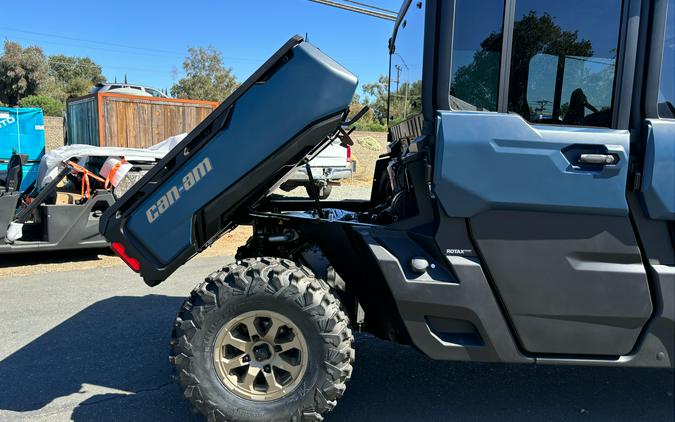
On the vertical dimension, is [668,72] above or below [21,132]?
above

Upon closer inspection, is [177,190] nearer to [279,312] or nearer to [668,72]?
[279,312]

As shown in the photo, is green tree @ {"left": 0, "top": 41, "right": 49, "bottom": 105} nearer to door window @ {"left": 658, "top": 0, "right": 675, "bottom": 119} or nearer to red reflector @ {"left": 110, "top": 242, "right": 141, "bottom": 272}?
red reflector @ {"left": 110, "top": 242, "right": 141, "bottom": 272}

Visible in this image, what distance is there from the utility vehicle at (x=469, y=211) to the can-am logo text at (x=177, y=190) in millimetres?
13

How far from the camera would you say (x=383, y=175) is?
162 inches

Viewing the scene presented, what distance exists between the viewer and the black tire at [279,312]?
8.64ft

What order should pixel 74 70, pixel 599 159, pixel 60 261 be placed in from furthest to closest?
pixel 74 70, pixel 60 261, pixel 599 159

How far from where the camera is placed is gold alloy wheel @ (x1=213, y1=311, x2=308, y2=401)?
2686 mm

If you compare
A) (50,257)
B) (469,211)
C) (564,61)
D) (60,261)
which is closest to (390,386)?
(469,211)

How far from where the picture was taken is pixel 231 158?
8.67ft

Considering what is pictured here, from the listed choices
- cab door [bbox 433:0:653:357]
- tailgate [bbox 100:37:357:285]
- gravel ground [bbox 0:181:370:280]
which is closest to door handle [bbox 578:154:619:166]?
cab door [bbox 433:0:653:357]

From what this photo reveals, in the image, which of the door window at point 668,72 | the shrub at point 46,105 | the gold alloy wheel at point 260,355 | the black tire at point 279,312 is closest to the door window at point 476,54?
the door window at point 668,72

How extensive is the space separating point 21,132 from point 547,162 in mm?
14390

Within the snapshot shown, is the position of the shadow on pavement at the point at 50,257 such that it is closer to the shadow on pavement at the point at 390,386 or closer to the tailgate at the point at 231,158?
the shadow on pavement at the point at 390,386

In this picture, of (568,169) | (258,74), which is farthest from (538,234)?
(258,74)
